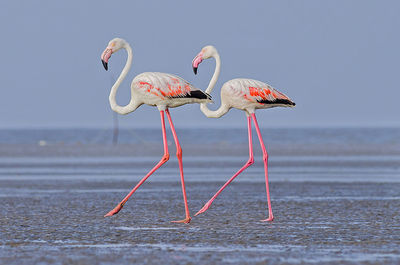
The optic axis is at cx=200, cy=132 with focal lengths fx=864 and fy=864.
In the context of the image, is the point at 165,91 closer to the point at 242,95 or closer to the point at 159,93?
the point at 159,93

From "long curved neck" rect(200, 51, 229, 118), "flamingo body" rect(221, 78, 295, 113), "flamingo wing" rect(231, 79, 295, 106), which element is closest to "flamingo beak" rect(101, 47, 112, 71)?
"long curved neck" rect(200, 51, 229, 118)

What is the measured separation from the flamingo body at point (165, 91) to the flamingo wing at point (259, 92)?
0.65m

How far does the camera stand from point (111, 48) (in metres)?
13.6

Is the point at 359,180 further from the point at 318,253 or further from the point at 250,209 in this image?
the point at 318,253

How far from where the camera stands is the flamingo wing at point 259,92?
529 inches

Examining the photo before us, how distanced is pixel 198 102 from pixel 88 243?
3776 mm

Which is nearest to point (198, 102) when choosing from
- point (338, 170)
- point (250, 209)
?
point (250, 209)

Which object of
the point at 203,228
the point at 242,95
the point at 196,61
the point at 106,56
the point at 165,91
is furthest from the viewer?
the point at 196,61

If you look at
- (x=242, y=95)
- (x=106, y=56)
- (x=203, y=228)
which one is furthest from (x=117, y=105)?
(x=203, y=228)

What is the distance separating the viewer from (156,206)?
15.4 meters

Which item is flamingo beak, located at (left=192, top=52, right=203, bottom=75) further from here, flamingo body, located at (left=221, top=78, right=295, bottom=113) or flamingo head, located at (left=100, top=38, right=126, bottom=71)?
flamingo head, located at (left=100, top=38, right=126, bottom=71)

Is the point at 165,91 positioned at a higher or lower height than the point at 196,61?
lower

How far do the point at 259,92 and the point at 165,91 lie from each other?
149 centimetres

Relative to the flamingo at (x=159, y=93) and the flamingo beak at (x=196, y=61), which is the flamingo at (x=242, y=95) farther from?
the flamingo at (x=159, y=93)
